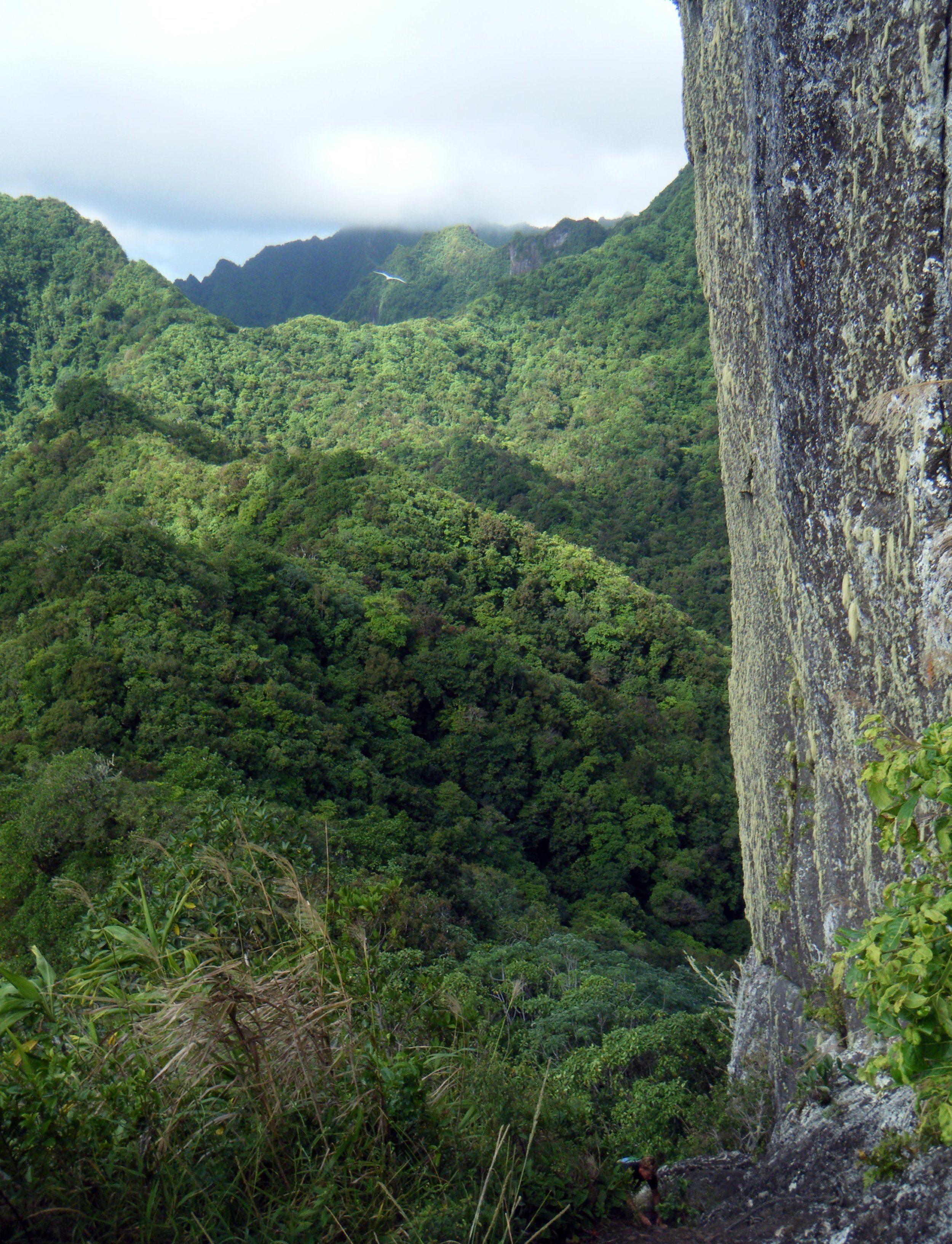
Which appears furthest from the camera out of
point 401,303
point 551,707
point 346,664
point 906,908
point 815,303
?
point 401,303

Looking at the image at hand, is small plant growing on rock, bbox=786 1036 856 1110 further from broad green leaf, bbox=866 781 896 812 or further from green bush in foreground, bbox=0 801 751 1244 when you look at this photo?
broad green leaf, bbox=866 781 896 812

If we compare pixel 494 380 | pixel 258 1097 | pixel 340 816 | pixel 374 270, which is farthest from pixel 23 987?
pixel 374 270

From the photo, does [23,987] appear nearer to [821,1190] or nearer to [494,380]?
[821,1190]

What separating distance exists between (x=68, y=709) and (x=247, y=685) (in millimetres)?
3542

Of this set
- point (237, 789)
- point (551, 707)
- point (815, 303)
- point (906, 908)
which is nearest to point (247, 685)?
point (237, 789)

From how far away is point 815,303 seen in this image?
3.60m

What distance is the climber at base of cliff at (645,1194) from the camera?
315 centimetres

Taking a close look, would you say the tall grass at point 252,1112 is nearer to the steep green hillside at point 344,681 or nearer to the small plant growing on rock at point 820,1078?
the small plant growing on rock at point 820,1078

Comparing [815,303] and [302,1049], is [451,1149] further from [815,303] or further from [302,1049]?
[815,303]

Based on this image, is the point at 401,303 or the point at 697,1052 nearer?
the point at 697,1052

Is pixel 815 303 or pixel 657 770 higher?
pixel 815 303

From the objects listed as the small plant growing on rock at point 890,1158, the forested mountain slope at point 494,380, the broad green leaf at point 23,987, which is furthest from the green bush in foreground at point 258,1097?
the forested mountain slope at point 494,380

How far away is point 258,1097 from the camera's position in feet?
8.11

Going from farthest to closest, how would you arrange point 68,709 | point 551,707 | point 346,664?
point 551,707, point 346,664, point 68,709
